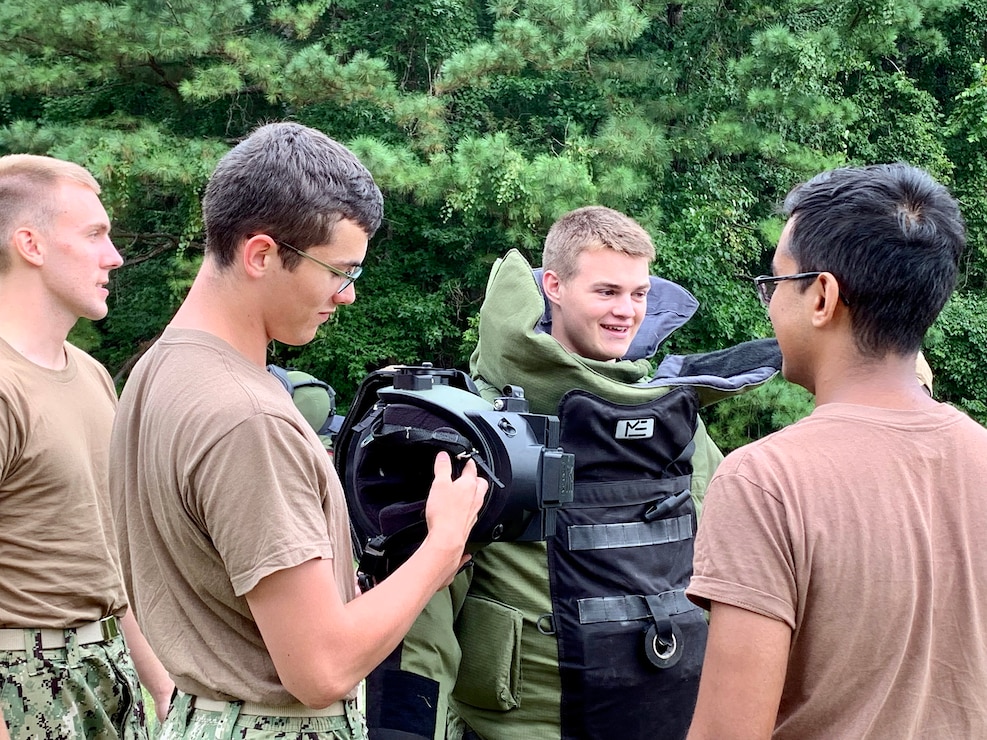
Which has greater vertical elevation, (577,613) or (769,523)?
(769,523)

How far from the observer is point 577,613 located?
2334 millimetres

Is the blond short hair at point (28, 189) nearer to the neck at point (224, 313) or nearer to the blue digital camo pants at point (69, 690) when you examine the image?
the blue digital camo pants at point (69, 690)

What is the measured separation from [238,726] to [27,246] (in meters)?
1.67

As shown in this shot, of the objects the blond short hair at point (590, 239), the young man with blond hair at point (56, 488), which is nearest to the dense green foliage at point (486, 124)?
the young man with blond hair at point (56, 488)

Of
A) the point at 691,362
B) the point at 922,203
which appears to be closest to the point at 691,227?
the point at 691,362

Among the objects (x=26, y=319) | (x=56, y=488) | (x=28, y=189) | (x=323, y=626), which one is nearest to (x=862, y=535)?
(x=323, y=626)

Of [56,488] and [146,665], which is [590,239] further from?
[146,665]

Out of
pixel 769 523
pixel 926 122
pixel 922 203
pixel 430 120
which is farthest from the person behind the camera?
pixel 926 122

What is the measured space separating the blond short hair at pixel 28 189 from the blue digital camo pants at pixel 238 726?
158 cm

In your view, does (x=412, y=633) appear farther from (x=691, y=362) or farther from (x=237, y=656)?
(x=691, y=362)

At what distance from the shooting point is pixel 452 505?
5.88 feet

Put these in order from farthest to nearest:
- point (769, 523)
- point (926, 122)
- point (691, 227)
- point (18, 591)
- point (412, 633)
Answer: point (926, 122) → point (691, 227) → point (18, 591) → point (412, 633) → point (769, 523)

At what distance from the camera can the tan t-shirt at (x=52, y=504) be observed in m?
2.58

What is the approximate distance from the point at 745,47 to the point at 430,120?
510 centimetres
